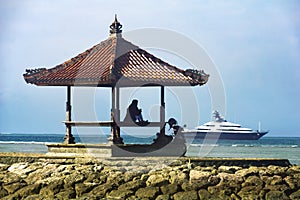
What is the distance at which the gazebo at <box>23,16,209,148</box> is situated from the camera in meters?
24.2

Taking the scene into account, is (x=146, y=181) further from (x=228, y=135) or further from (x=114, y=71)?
(x=228, y=135)

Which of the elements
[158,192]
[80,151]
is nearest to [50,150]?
[80,151]

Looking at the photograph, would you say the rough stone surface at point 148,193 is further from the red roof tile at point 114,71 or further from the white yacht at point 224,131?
the white yacht at point 224,131

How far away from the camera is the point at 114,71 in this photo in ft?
78.8

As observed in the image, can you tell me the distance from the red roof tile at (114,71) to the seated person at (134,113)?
3.08ft

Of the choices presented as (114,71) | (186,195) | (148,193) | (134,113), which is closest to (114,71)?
(114,71)

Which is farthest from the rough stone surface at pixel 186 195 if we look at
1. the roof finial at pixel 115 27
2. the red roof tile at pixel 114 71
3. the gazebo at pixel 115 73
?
the roof finial at pixel 115 27

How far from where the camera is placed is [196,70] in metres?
24.8

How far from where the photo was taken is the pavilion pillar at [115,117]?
24.6 metres

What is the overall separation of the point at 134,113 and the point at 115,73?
6.06 feet

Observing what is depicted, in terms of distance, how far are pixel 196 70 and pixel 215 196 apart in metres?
4.38

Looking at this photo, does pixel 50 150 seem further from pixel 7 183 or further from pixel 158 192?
pixel 158 192

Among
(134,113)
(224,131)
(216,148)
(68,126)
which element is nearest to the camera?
(134,113)

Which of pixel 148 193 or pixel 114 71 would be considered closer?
pixel 148 193
